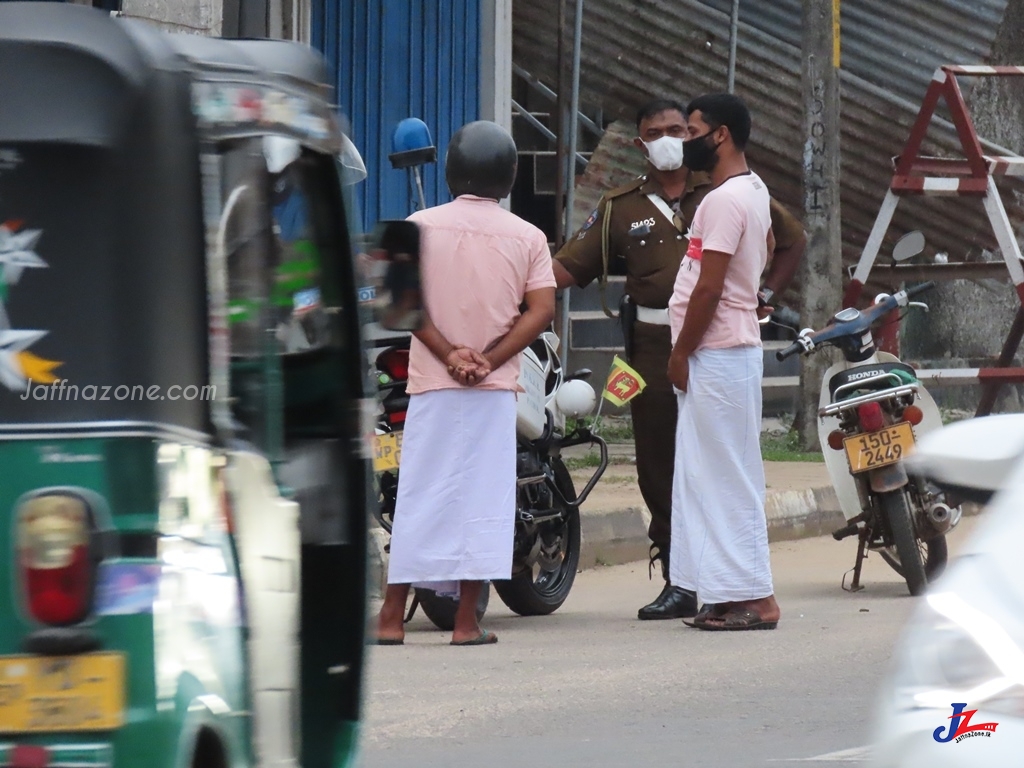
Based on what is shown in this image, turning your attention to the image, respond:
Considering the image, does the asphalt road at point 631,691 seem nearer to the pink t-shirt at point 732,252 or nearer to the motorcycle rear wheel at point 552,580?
the motorcycle rear wheel at point 552,580

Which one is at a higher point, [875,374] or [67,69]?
[67,69]

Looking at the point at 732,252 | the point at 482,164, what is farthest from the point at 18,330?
the point at 732,252

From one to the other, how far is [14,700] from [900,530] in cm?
584

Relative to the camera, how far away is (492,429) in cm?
723

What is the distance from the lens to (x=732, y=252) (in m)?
7.26

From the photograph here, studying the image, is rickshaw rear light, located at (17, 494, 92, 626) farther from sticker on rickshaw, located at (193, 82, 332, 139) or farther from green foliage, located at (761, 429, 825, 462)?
green foliage, located at (761, 429, 825, 462)

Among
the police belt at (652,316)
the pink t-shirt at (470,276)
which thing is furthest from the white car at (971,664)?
the police belt at (652,316)

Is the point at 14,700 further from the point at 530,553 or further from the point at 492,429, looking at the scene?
the point at 530,553

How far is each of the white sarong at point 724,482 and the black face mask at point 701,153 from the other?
68 centimetres

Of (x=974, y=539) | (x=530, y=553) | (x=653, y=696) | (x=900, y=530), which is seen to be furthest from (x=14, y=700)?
(x=900, y=530)

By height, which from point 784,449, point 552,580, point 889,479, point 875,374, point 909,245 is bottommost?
point 784,449

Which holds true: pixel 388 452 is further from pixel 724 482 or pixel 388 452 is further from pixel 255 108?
pixel 255 108

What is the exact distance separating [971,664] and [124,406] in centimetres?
128

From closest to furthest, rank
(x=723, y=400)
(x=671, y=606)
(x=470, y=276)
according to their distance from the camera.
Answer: (x=470, y=276) → (x=723, y=400) → (x=671, y=606)
